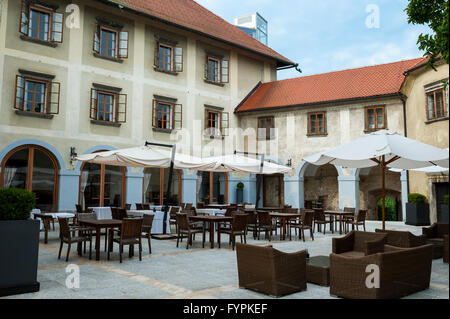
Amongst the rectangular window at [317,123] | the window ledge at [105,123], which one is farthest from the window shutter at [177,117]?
the rectangular window at [317,123]

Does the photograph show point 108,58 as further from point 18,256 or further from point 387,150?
point 387,150

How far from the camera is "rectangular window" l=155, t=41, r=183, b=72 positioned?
729 inches

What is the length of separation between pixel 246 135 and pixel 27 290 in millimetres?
17052

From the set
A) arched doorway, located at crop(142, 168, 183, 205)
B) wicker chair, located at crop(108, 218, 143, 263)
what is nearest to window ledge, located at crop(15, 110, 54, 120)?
arched doorway, located at crop(142, 168, 183, 205)

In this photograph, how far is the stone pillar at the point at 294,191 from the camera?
66.2 ft

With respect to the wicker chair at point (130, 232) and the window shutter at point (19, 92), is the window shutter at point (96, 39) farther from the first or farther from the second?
the wicker chair at point (130, 232)

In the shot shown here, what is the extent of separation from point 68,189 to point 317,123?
1160cm

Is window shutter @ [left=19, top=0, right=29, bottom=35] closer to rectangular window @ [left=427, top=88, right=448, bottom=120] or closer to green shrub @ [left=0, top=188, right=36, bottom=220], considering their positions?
green shrub @ [left=0, top=188, right=36, bottom=220]

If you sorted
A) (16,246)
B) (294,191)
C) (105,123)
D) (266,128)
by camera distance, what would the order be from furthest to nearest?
(266,128) < (294,191) < (105,123) < (16,246)

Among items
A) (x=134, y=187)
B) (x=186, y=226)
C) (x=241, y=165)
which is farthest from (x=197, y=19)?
(x=186, y=226)

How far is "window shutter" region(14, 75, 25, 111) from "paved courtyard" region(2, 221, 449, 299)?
22.6 ft

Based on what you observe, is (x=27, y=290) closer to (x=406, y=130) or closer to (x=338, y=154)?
(x=338, y=154)

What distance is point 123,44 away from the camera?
17.1 metres

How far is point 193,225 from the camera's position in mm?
10148
